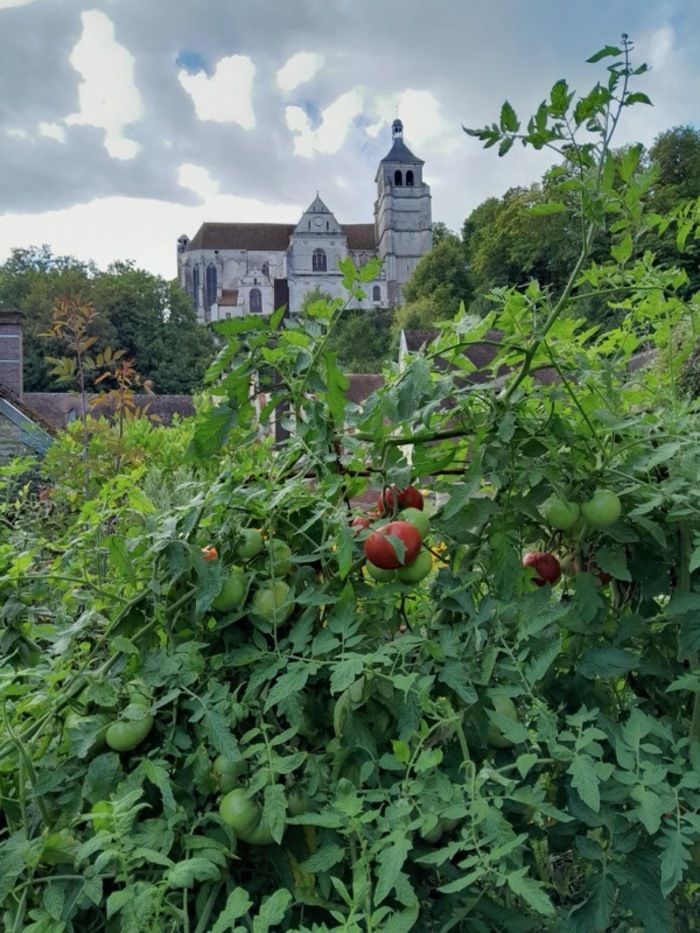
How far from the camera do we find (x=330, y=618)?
1.05 metres

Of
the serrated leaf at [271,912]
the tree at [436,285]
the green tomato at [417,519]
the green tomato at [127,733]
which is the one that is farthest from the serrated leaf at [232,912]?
the tree at [436,285]

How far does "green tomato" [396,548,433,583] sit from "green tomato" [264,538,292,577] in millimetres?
157

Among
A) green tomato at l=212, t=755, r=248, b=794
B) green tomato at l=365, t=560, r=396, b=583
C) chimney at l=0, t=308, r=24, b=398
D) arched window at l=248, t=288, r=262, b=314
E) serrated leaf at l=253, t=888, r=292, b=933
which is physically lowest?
serrated leaf at l=253, t=888, r=292, b=933

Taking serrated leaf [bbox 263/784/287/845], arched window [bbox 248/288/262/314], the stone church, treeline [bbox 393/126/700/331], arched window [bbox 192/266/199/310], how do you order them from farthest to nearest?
1. arched window [bbox 192/266/199/310]
2. arched window [bbox 248/288/262/314]
3. the stone church
4. treeline [bbox 393/126/700/331]
5. serrated leaf [bbox 263/784/287/845]

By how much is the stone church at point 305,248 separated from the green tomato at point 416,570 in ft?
217

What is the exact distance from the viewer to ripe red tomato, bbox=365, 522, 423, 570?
994mm

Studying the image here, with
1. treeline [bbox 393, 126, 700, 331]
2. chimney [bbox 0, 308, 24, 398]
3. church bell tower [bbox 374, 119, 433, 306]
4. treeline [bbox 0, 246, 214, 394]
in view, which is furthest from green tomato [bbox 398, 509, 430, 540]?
church bell tower [bbox 374, 119, 433, 306]

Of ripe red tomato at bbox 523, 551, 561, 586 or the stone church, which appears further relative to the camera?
the stone church

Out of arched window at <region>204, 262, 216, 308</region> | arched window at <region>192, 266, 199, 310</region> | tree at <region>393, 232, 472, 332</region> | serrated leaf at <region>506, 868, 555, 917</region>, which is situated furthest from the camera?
arched window at <region>192, 266, 199, 310</region>

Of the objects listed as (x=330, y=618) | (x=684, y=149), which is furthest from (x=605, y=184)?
(x=684, y=149)

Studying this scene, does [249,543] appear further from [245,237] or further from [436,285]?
[245,237]

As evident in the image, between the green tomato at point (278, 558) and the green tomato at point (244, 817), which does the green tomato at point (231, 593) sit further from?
the green tomato at point (244, 817)

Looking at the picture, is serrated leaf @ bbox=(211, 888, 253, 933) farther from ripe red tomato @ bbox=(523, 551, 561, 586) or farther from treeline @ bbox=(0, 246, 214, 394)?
treeline @ bbox=(0, 246, 214, 394)

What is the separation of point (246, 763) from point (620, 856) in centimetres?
47
